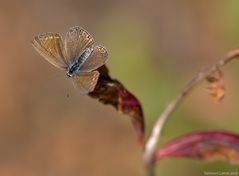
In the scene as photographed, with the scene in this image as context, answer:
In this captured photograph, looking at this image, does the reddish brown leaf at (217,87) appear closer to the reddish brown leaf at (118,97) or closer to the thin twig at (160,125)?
the thin twig at (160,125)

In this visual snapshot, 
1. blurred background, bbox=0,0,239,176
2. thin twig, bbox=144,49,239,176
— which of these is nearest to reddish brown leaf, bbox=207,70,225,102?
thin twig, bbox=144,49,239,176

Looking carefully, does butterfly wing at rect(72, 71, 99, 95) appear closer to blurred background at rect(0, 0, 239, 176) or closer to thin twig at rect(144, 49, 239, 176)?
thin twig at rect(144, 49, 239, 176)

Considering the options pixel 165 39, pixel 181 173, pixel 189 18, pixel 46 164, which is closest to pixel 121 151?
pixel 46 164

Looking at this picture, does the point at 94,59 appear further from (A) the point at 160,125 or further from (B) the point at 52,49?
(A) the point at 160,125

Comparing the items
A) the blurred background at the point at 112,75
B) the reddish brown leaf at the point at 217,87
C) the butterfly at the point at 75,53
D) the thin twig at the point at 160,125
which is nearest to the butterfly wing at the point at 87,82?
the butterfly at the point at 75,53

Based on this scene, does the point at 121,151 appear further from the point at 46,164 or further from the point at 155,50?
the point at 155,50
